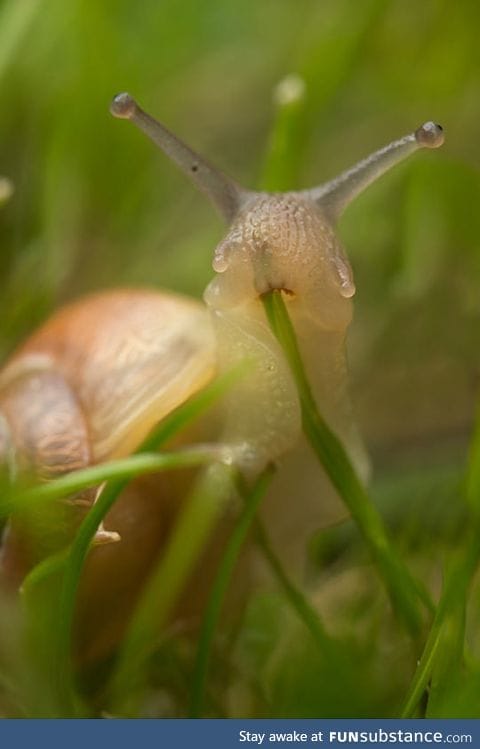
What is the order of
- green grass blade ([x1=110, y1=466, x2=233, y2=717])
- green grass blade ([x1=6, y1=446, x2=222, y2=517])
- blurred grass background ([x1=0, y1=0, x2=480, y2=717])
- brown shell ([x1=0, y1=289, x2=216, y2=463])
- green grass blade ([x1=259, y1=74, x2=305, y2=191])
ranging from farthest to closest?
blurred grass background ([x1=0, y1=0, x2=480, y2=717]) < green grass blade ([x1=259, y1=74, x2=305, y2=191]) < brown shell ([x1=0, y1=289, x2=216, y2=463]) < green grass blade ([x1=110, y1=466, x2=233, y2=717]) < green grass blade ([x1=6, y1=446, x2=222, y2=517])

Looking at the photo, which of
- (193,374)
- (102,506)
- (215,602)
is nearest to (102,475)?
(102,506)

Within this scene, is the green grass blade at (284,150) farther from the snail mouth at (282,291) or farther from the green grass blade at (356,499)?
the green grass blade at (356,499)

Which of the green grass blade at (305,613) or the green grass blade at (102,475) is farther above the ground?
the green grass blade at (102,475)

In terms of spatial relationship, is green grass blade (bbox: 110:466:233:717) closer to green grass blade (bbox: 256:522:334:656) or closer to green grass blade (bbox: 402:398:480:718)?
green grass blade (bbox: 256:522:334:656)

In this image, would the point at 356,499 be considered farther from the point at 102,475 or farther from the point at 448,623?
the point at 102,475

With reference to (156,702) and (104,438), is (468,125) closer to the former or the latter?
(104,438)

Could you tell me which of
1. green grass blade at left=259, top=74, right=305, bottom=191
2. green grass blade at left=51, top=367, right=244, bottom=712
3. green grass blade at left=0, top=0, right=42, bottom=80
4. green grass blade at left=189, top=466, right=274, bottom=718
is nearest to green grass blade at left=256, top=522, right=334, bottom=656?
green grass blade at left=189, top=466, right=274, bottom=718

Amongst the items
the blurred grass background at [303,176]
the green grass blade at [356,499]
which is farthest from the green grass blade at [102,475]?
the blurred grass background at [303,176]
